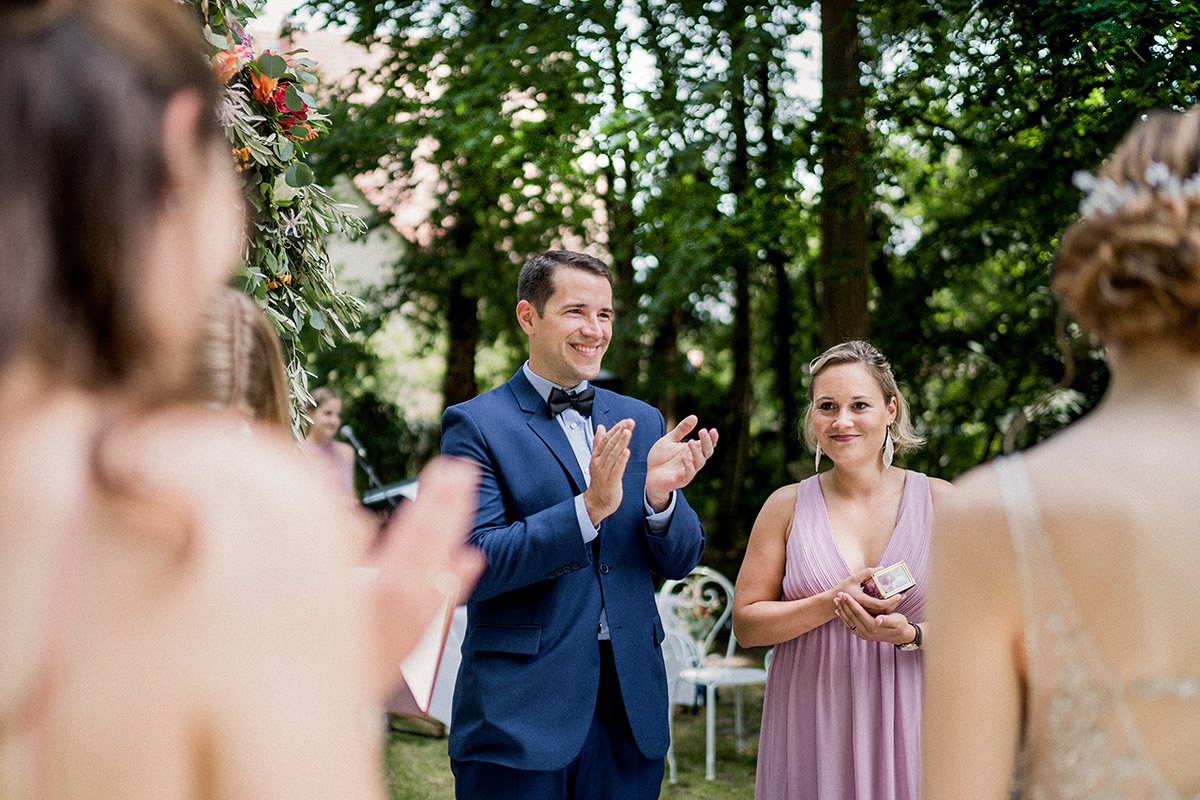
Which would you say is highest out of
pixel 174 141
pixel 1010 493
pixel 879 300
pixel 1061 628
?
pixel 879 300

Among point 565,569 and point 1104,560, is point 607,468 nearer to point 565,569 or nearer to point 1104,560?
point 565,569

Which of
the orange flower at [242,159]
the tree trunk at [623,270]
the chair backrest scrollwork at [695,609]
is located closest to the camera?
the orange flower at [242,159]

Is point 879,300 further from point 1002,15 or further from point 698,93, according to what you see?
point 1002,15

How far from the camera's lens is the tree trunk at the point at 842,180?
6.15 metres

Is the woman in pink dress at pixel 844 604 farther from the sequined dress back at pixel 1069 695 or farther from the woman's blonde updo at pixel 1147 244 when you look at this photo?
the woman's blonde updo at pixel 1147 244

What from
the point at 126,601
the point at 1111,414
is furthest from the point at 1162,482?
the point at 126,601

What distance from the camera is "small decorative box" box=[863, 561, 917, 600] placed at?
267 centimetres

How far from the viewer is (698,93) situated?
255 inches

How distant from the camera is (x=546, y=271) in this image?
119 inches

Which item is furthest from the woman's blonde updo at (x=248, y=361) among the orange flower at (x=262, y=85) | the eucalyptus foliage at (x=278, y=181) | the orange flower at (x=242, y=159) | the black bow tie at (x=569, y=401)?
the black bow tie at (x=569, y=401)

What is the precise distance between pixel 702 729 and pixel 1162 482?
20.5ft

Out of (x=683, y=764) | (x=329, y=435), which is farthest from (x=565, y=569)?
(x=329, y=435)

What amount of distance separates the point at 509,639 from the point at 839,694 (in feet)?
3.17

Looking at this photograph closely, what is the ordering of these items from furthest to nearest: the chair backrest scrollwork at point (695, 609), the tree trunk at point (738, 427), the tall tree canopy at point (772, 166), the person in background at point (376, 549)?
the tree trunk at point (738, 427), the chair backrest scrollwork at point (695, 609), the tall tree canopy at point (772, 166), the person in background at point (376, 549)
